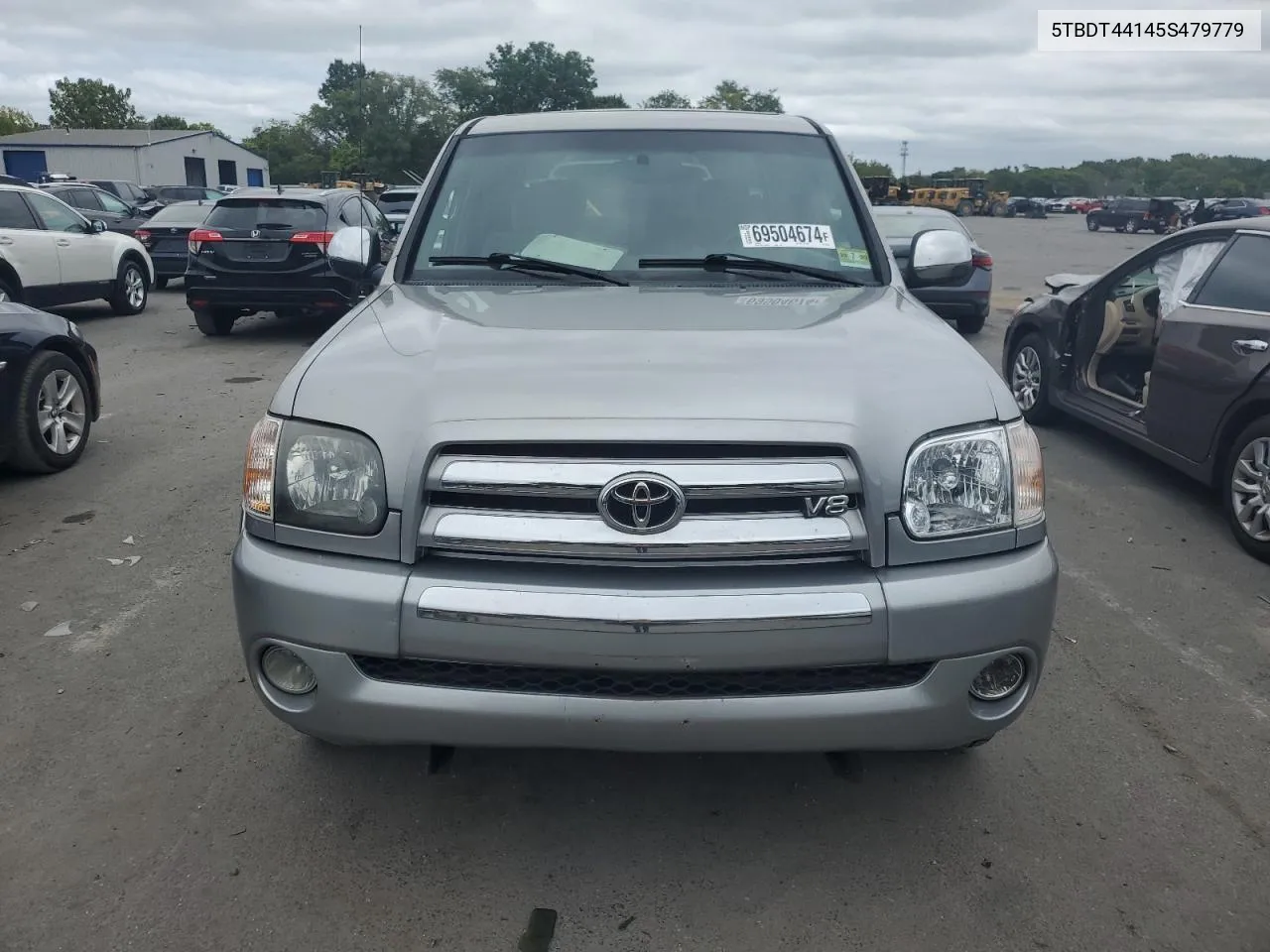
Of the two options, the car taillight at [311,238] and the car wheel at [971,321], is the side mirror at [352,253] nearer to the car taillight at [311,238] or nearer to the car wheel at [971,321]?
the car taillight at [311,238]

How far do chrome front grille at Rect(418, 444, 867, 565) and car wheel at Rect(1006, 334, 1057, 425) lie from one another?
5.71 meters

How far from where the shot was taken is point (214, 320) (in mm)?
11703

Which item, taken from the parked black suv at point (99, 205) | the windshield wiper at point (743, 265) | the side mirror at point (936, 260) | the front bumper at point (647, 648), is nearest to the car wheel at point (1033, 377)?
the side mirror at point (936, 260)

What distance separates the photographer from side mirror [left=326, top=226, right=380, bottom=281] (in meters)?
3.90

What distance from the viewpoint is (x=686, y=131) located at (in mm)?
3941

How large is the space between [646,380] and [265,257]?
9823 mm

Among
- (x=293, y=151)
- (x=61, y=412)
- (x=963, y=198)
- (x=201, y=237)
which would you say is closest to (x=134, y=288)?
(x=201, y=237)

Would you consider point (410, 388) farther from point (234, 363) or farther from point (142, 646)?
point (234, 363)

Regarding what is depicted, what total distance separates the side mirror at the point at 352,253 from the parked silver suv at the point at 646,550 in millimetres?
1377

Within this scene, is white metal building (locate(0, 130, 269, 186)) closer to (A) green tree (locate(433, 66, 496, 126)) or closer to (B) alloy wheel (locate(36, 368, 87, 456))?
(A) green tree (locate(433, 66, 496, 126))

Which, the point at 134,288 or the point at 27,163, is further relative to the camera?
the point at 27,163

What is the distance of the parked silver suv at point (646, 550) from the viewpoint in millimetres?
2291

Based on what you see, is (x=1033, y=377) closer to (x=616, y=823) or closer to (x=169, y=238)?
(x=616, y=823)

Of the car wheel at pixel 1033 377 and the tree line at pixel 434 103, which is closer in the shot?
the car wheel at pixel 1033 377
